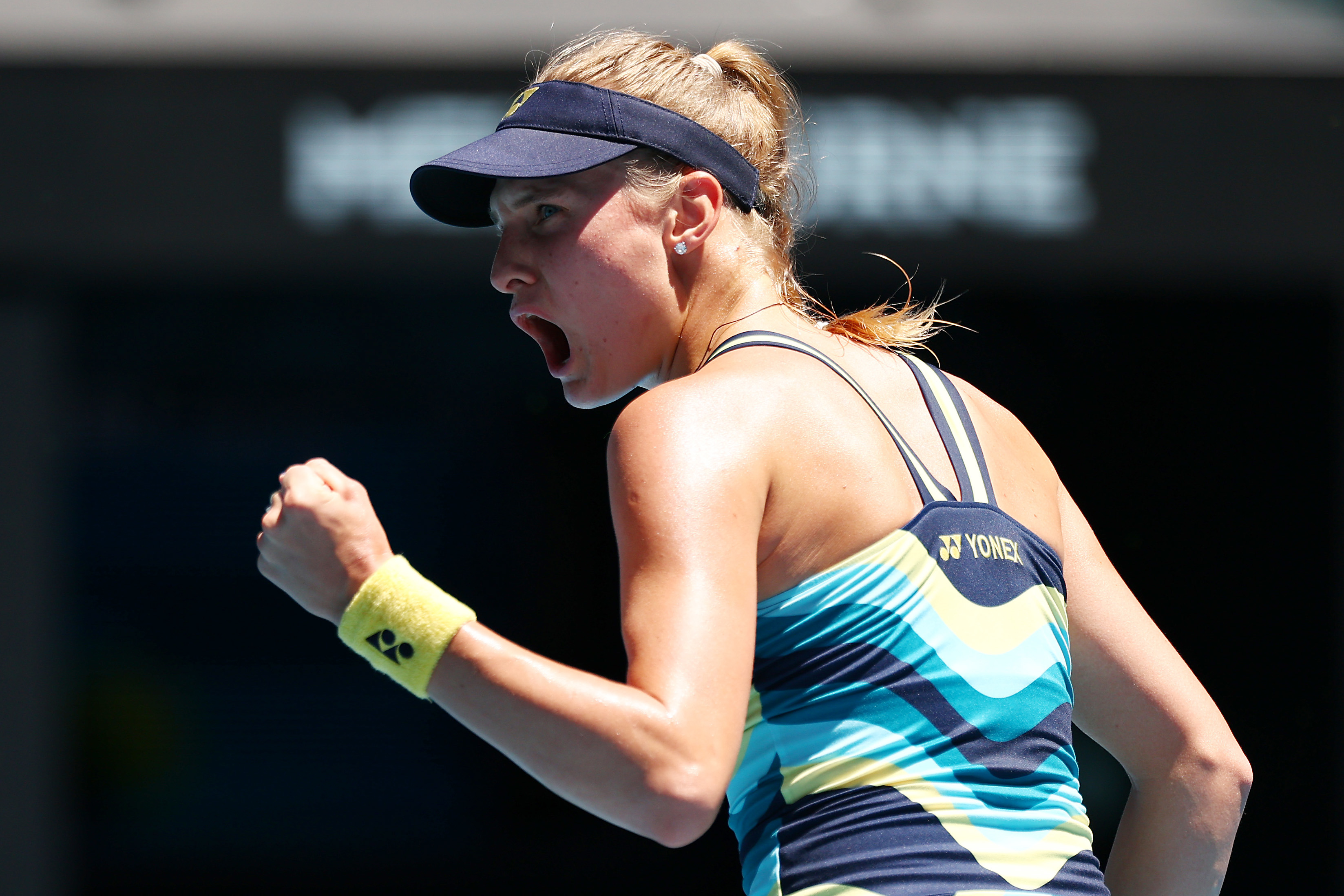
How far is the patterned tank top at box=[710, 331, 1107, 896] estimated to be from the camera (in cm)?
167

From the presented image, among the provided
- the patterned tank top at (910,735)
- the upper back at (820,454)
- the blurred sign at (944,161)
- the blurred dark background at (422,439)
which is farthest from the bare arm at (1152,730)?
the blurred sign at (944,161)

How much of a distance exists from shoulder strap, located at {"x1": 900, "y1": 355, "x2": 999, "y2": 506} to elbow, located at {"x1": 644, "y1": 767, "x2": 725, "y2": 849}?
1.93 ft

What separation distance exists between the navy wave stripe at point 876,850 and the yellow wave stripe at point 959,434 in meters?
0.44

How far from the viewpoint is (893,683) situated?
1700 millimetres

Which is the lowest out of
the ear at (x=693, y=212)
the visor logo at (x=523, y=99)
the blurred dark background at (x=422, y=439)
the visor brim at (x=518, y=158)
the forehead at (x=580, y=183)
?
the blurred dark background at (x=422, y=439)

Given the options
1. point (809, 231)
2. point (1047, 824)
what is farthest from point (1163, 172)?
point (1047, 824)

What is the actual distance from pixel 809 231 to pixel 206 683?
357cm

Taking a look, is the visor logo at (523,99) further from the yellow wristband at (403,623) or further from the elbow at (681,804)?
the elbow at (681,804)

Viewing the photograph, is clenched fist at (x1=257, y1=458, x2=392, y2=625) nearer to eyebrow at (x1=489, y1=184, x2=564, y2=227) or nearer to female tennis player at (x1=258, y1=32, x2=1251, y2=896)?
female tennis player at (x1=258, y1=32, x2=1251, y2=896)

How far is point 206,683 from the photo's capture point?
6562 mm

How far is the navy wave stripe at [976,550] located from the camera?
1763mm

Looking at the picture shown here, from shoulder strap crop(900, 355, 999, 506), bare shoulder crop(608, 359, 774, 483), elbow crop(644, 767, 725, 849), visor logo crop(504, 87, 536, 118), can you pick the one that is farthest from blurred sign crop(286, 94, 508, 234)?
elbow crop(644, 767, 725, 849)

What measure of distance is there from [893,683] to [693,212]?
0.81 meters

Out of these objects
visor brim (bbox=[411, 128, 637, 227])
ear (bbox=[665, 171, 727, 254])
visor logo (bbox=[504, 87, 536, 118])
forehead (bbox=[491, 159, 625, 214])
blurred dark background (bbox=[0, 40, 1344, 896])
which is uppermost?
visor logo (bbox=[504, 87, 536, 118])
